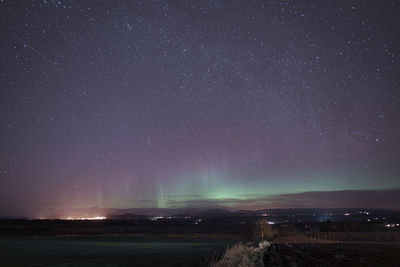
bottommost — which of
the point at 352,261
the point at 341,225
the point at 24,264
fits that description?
the point at 341,225

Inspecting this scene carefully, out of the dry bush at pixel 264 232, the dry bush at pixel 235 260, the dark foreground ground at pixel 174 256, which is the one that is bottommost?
the dry bush at pixel 264 232

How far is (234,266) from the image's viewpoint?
18.2 metres

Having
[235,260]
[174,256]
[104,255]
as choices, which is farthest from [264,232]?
[235,260]

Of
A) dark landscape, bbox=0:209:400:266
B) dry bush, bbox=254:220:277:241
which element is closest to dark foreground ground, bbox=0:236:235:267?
dark landscape, bbox=0:209:400:266

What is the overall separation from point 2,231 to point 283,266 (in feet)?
223

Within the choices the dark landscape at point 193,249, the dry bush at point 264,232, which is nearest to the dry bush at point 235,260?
the dark landscape at point 193,249

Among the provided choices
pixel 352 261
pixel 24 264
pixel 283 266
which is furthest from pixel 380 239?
pixel 24 264

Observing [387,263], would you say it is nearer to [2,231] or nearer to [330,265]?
[330,265]

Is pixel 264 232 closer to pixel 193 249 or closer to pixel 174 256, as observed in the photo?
pixel 193 249

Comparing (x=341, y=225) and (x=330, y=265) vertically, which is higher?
(x=330, y=265)

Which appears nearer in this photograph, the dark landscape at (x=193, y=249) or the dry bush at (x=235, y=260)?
the dry bush at (x=235, y=260)

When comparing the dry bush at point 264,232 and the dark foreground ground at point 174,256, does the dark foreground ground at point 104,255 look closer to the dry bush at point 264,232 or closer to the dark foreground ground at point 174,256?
the dark foreground ground at point 174,256

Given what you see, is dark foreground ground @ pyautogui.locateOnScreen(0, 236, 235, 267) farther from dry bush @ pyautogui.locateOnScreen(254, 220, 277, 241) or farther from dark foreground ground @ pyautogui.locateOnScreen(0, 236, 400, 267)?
dry bush @ pyautogui.locateOnScreen(254, 220, 277, 241)

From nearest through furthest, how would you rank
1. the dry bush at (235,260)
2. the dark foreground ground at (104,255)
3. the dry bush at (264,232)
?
the dry bush at (235,260) < the dark foreground ground at (104,255) < the dry bush at (264,232)
